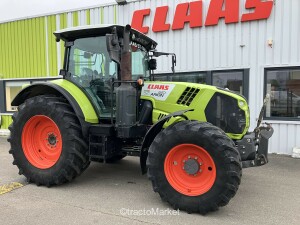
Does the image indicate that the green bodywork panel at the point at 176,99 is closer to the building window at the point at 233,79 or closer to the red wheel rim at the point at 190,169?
the red wheel rim at the point at 190,169

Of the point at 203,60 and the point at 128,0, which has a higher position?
the point at 128,0

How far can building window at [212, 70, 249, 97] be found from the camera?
7.66 m

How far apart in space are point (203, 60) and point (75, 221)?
5767mm

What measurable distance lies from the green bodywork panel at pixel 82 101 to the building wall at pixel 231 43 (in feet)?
13.6

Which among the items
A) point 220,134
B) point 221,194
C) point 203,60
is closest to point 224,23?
point 203,60

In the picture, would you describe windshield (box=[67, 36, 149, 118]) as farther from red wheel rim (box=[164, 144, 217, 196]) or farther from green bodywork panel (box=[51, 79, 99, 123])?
red wheel rim (box=[164, 144, 217, 196])

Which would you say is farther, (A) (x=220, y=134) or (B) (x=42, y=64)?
(B) (x=42, y=64)

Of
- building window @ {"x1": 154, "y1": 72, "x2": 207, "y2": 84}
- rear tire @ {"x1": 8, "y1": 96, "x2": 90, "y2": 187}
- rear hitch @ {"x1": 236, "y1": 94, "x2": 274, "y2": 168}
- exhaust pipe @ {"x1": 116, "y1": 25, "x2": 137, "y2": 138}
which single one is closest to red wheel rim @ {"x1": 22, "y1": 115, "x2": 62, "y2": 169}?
rear tire @ {"x1": 8, "y1": 96, "x2": 90, "y2": 187}

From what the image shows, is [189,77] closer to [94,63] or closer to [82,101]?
[94,63]

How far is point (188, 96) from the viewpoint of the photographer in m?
4.50

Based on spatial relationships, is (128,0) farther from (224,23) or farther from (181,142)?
(181,142)

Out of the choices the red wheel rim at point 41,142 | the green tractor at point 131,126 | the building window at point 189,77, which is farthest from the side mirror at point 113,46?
the building window at point 189,77

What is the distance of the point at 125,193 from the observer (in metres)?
4.57

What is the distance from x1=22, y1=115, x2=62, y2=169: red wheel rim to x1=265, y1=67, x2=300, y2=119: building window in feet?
17.3
